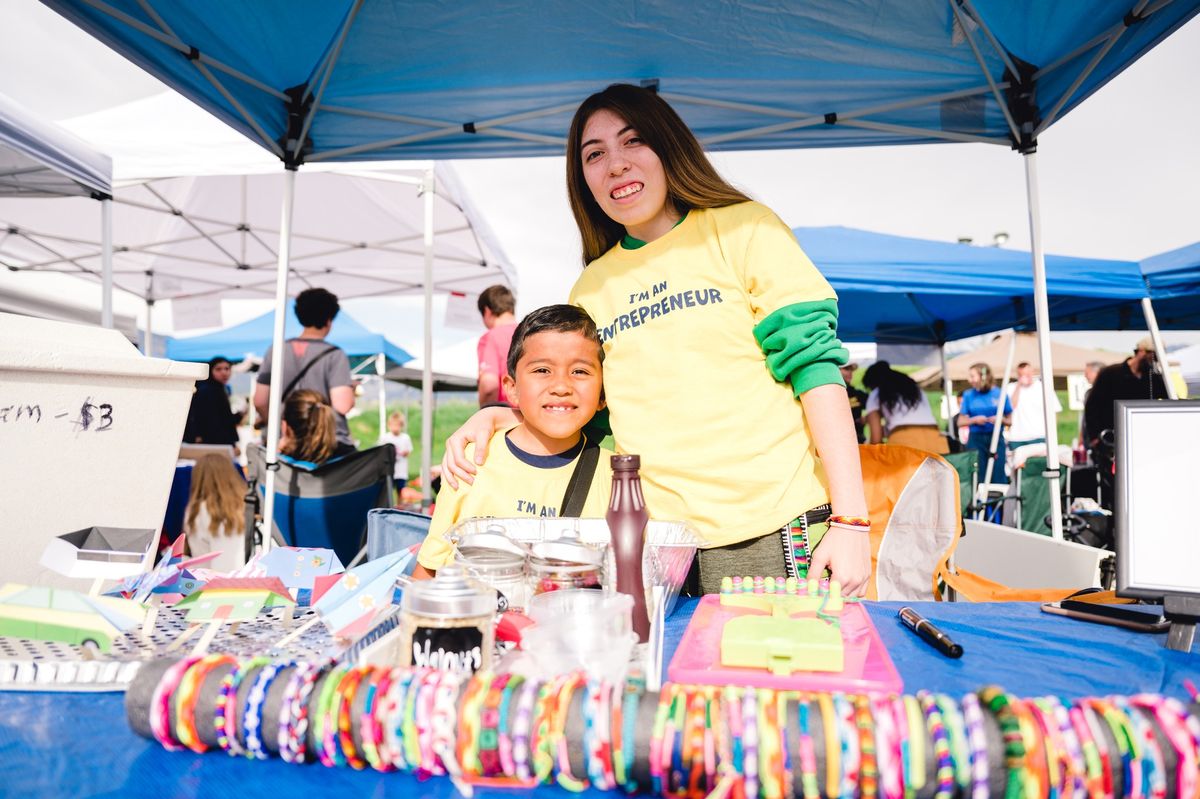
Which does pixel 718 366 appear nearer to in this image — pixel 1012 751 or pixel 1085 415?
pixel 1012 751

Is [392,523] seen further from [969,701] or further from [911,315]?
[911,315]

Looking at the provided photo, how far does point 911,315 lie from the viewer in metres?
7.98

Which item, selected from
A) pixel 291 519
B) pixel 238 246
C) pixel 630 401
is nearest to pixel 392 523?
pixel 630 401

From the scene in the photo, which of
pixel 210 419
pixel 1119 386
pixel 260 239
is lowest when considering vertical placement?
pixel 210 419

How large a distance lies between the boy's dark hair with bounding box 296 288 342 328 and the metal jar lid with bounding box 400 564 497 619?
142 inches

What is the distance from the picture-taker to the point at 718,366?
4.51ft

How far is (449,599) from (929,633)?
0.69 metres

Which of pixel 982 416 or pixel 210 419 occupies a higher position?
pixel 982 416

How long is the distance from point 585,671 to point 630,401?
80 centimetres

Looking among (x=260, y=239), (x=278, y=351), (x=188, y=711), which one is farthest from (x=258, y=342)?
(x=188, y=711)

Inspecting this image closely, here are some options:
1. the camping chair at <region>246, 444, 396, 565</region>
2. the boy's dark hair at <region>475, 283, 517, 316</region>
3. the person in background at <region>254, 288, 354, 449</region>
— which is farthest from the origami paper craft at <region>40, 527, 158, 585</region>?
the boy's dark hair at <region>475, 283, 517, 316</region>

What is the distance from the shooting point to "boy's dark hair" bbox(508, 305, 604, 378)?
5.02 feet

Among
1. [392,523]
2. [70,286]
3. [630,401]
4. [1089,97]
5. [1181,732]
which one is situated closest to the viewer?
[1181,732]

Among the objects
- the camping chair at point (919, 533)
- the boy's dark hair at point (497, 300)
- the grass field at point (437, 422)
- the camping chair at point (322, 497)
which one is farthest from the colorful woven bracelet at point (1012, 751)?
the grass field at point (437, 422)
